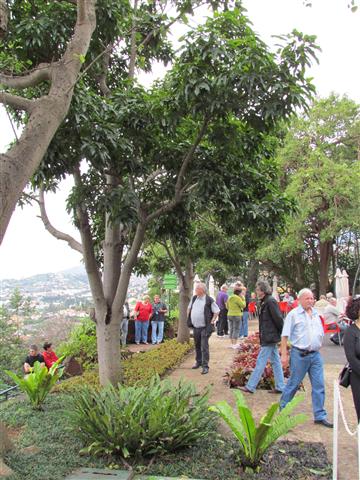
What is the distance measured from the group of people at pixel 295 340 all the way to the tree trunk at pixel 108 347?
1.80 metres

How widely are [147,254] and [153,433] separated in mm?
9022

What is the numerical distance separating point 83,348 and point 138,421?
703 cm

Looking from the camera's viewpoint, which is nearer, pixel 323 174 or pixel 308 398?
pixel 308 398

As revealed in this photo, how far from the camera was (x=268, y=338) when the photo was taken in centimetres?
718

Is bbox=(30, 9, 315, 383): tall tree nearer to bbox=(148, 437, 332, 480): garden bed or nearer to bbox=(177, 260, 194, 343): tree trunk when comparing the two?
bbox=(148, 437, 332, 480): garden bed

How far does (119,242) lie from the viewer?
8.56m

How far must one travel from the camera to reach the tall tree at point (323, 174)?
80.6 feet

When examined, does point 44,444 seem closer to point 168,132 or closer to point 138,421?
point 138,421

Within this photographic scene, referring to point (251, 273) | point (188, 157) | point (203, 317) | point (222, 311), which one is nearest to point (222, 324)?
point (222, 311)

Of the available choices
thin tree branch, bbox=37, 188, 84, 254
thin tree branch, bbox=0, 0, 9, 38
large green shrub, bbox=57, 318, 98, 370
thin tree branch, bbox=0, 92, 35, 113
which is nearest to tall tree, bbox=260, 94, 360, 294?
large green shrub, bbox=57, 318, 98, 370

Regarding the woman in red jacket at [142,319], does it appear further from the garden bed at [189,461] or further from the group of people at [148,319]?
the garden bed at [189,461]

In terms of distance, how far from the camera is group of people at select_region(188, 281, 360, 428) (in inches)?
187

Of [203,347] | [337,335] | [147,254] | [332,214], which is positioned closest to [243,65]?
[203,347]

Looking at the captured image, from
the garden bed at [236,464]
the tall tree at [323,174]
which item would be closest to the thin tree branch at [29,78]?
the garden bed at [236,464]
